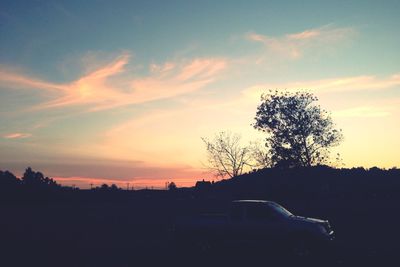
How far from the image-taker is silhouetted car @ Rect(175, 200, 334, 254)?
12109 mm

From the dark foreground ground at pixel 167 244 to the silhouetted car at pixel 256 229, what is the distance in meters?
0.37

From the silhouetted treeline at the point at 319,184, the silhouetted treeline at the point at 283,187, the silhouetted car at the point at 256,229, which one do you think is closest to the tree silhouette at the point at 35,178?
the silhouetted treeline at the point at 283,187

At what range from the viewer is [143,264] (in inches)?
466

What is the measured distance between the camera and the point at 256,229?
12508 millimetres

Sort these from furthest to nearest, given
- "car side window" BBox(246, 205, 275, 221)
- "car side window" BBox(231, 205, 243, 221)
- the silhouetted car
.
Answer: "car side window" BBox(231, 205, 243, 221), "car side window" BBox(246, 205, 275, 221), the silhouetted car

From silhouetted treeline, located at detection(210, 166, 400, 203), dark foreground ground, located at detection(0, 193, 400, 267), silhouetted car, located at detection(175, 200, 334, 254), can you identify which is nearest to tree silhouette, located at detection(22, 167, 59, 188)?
silhouetted treeline, located at detection(210, 166, 400, 203)

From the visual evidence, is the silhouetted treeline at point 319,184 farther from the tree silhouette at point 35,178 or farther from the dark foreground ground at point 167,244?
the tree silhouette at point 35,178

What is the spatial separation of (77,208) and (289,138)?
25.6m

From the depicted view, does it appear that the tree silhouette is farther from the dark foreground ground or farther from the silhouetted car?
the silhouetted car

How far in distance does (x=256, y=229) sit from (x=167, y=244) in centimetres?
525

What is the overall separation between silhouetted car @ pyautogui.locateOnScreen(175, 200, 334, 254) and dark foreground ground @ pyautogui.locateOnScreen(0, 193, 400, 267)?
37cm

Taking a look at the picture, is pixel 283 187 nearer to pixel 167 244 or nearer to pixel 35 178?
pixel 167 244

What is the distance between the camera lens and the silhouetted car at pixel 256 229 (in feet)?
39.7

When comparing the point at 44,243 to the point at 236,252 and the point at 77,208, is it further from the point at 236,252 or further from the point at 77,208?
the point at 77,208
